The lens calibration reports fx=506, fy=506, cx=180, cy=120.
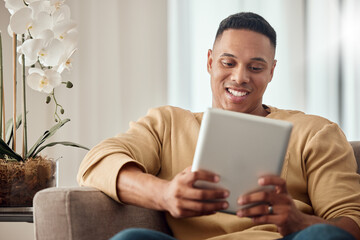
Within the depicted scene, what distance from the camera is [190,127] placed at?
1.53 meters

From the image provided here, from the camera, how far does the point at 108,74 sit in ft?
9.70

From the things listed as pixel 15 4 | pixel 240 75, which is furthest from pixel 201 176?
pixel 15 4

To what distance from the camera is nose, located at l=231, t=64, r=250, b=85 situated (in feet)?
4.99

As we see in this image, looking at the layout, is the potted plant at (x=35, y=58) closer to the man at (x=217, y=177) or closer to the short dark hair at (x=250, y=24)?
the man at (x=217, y=177)

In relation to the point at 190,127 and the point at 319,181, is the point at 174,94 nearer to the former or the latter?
the point at 190,127

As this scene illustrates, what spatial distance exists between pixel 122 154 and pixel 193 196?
331 millimetres

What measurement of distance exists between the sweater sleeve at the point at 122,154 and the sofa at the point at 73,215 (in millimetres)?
47

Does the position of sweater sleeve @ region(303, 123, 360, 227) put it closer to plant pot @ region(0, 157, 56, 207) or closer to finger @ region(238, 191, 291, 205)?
finger @ region(238, 191, 291, 205)

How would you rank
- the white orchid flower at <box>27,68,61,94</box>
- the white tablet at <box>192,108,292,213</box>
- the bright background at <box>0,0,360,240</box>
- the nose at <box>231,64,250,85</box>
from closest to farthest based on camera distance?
1. the white tablet at <box>192,108,292,213</box>
2. the nose at <box>231,64,250,85</box>
3. the white orchid flower at <box>27,68,61,94</box>
4. the bright background at <box>0,0,360,240</box>

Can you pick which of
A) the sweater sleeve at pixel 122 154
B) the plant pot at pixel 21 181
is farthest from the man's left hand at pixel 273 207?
the plant pot at pixel 21 181

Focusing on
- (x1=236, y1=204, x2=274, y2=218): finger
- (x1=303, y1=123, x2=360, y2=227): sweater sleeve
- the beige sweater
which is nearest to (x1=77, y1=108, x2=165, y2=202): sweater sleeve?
the beige sweater

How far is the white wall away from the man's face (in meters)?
1.37

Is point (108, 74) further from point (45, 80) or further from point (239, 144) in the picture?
point (239, 144)

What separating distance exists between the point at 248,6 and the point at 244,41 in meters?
1.37
